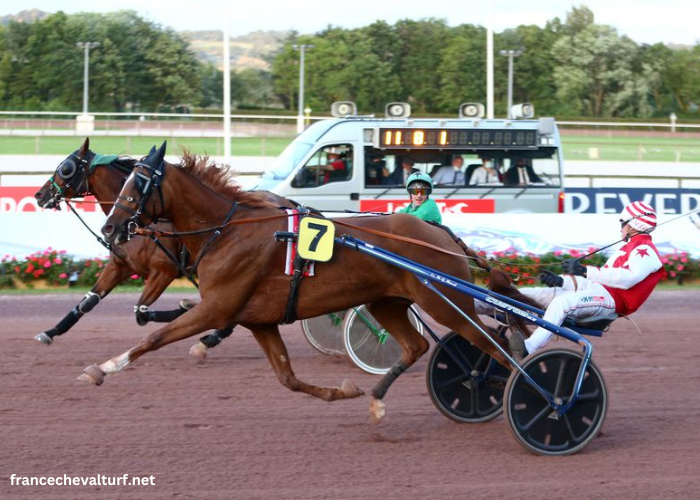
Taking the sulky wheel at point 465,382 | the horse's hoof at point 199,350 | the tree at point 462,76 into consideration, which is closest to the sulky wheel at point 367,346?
the horse's hoof at point 199,350

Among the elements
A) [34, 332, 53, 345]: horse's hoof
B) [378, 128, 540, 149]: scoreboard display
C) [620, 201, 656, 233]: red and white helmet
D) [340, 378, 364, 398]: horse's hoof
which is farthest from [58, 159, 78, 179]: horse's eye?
[378, 128, 540, 149]: scoreboard display

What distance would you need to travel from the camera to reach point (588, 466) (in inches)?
210

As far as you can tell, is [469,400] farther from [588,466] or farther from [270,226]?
[270,226]

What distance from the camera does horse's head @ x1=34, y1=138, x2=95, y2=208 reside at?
7.78 meters

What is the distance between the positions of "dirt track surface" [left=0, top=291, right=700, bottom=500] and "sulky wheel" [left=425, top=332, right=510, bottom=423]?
10cm

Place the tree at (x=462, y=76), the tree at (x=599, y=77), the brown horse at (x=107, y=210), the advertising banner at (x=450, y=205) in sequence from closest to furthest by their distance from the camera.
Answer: the brown horse at (x=107, y=210), the advertising banner at (x=450, y=205), the tree at (x=462, y=76), the tree at (x=599, y=77)

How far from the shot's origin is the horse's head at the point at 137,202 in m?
5.76

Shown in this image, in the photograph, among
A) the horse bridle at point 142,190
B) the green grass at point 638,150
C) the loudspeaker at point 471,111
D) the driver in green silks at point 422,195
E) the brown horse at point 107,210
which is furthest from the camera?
the green grass at point 638,150

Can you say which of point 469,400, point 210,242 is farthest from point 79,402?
point 469,400

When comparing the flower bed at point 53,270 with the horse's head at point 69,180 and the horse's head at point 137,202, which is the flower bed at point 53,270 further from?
the horse's head at point 137,202

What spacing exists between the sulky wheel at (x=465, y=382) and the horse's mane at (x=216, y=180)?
1533mm

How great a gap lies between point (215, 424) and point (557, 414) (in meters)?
2.16

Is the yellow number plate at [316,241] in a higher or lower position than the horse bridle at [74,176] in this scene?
lower

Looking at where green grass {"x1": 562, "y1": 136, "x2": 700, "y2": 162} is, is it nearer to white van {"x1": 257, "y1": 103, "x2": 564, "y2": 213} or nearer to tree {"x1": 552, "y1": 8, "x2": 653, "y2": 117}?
tree {"x1": 552, "y1": 8, "x2": 653, "y2": 117}
